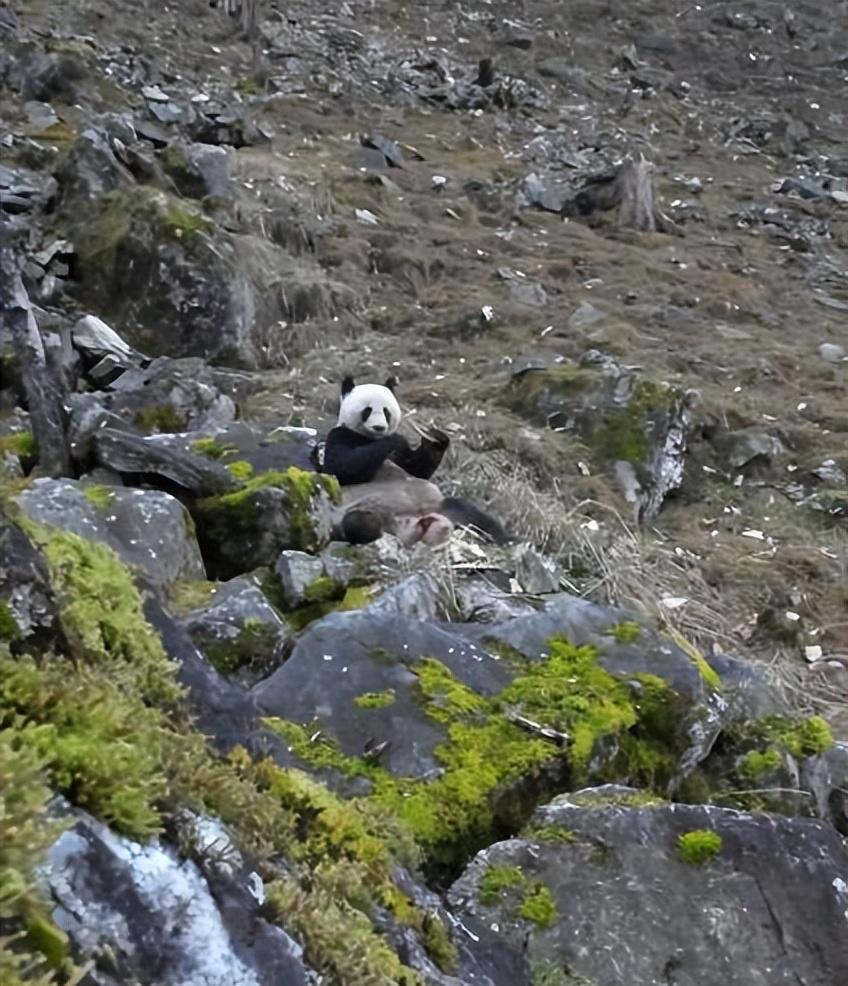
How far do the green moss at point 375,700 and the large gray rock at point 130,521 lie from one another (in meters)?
0.97

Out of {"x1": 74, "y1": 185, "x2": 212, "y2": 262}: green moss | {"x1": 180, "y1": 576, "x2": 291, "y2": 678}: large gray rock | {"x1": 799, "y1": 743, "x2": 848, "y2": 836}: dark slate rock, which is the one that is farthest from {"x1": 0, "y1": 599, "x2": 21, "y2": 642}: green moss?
{"x1": 74, "y1": 185, "x2": 212, "y2": 262}: green moss

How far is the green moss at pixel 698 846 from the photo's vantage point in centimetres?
321

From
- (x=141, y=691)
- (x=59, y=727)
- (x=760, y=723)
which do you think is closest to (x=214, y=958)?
(x=59, y=727)

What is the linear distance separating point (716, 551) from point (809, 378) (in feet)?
12.6

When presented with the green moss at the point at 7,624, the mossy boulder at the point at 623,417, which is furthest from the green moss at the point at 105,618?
the mossy boulder at the point at 623,417

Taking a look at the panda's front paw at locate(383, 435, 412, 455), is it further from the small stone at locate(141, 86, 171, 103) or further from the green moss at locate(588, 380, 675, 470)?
the small stone at locate(141, 86, 171, 103)

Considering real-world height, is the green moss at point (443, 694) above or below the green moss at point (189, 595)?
above

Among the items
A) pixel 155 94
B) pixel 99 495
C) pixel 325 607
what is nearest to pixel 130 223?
pixel 99 495

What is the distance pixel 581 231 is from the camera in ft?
48.6

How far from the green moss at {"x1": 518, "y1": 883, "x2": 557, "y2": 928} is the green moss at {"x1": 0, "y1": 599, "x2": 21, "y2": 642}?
148 centimetres

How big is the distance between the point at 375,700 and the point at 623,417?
5679 millimetres

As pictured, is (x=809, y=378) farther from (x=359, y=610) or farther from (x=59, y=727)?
(x=59, y=727)

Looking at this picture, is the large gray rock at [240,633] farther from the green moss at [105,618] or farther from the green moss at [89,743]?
the green moss at [89,743]

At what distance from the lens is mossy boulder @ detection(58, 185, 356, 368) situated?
9.64 meters
